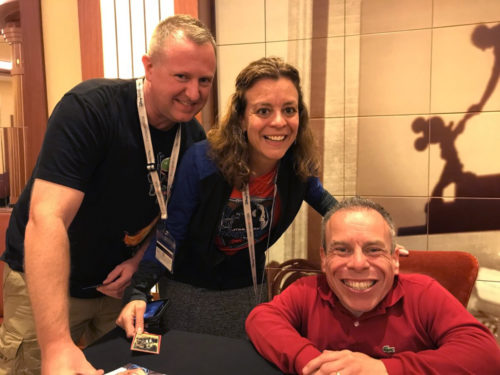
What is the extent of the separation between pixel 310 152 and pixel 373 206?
44 centimetres

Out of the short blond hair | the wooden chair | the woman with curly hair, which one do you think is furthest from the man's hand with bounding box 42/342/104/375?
the wooden chair

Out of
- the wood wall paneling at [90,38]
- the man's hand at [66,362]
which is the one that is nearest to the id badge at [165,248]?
the man's hand at [66,362]

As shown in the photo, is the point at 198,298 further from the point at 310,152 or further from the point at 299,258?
the point at 299,258

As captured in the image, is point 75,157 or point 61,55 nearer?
point 75,157

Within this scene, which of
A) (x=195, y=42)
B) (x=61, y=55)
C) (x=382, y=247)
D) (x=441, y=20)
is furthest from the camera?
(x=61, y=55)

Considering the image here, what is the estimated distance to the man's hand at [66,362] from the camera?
3.23ft

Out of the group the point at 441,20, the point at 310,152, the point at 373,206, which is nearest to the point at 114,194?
the point at 310,152

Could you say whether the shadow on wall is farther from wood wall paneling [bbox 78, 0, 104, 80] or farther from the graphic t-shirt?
wood wall paneling [bbox 78, 0, 104, 80]

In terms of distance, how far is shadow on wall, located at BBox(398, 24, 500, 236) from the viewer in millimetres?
2391

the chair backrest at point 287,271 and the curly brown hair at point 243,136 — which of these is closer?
the curly brown hair at point 243,136

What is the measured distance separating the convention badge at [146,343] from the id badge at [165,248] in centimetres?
35

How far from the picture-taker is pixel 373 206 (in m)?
1.28

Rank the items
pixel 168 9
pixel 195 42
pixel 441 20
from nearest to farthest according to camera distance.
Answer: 1. pixel 195 42
2. pixel 441 20
3. pixel 168 9

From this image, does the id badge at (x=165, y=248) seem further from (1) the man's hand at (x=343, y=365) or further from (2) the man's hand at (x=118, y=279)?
(1) the man's hand at (x=343, y=365)
